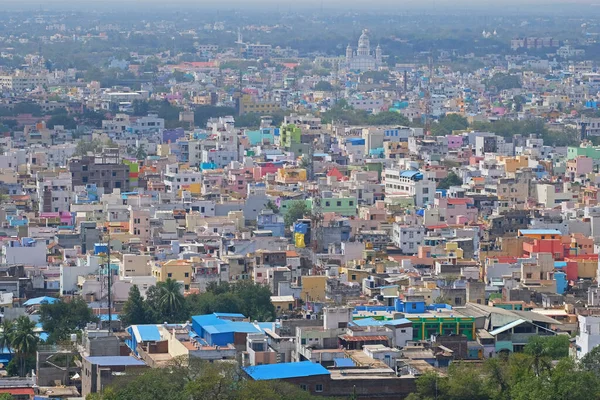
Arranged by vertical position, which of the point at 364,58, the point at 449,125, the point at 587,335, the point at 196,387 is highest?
the point at 196,387

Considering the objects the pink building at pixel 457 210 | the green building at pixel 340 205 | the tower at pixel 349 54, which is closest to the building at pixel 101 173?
the green building at pixel 340 205

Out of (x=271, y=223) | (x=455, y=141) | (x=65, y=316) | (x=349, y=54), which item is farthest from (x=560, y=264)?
(x=349, y=54)

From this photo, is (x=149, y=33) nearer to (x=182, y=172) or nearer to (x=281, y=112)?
(x=281, y=112)

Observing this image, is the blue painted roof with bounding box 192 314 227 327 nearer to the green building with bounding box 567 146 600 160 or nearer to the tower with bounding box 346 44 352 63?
the green building with bounding box 567 146 600 160

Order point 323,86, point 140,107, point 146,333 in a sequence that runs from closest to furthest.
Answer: point 146,333 < point 140,107 < point 323,86

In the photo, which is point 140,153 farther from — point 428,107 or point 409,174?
point 428,107

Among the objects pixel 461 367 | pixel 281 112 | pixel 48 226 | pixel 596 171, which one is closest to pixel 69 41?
pixel 281 112
